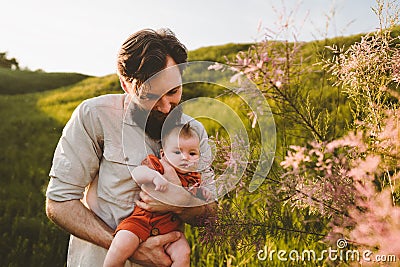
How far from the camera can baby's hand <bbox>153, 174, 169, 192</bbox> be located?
1.81 meters

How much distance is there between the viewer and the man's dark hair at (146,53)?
1885 mm

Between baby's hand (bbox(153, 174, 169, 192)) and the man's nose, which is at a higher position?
the man's nose

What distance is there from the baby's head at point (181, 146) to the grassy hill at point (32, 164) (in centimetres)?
17

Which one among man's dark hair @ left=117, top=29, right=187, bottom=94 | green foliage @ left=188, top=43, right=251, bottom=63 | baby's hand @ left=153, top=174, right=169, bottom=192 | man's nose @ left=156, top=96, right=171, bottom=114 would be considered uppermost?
green foliage @ left=188, top=43, right=251, bottom=63

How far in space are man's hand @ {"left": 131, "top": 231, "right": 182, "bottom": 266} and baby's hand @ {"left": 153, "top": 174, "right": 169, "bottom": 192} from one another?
21cm

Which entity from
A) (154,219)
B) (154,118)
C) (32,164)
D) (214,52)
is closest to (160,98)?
(154,118)

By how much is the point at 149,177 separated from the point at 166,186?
0.08m

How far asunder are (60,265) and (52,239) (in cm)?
49

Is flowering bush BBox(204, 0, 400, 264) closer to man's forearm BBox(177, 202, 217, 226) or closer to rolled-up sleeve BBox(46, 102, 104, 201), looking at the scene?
man's forearm BBox(177, 202, 217, 226)

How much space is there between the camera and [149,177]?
72.6 inches

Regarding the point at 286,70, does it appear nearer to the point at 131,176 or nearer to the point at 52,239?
the point at 131,176

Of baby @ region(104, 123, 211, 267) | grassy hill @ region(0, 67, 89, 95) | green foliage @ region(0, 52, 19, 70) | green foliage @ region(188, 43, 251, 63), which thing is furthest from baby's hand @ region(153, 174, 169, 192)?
green foliage @ region(0, 52, 19, 70)

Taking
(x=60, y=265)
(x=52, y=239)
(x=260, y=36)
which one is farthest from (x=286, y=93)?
(x=52, y=239)

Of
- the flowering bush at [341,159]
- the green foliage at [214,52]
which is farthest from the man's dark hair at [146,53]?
the green foliage at [214,52]
